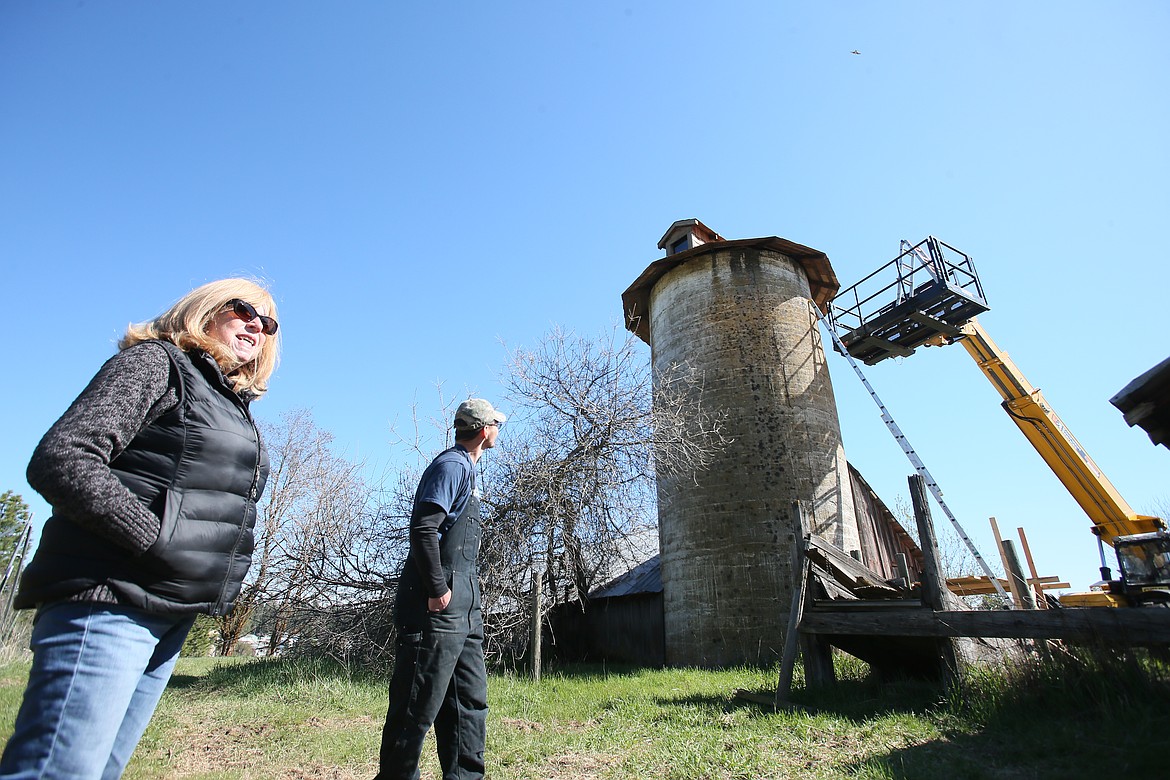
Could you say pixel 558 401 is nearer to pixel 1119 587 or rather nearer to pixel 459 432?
pixel 459 432

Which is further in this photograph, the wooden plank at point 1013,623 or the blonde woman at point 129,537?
the wooden plank at point 1013,623

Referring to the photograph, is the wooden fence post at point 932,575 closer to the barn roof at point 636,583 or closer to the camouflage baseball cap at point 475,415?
the camouflage baseball cap at point 475,415

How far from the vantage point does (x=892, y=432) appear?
12133 mm

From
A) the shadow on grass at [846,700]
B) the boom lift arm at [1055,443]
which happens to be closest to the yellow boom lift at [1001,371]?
the boom lift arm at [1055,443]

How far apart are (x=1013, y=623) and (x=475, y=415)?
186 inches

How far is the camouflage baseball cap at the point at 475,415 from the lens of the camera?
367cm

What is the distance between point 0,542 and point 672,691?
41.8 meters

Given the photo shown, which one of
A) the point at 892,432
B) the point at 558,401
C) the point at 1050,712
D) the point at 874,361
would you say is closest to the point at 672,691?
the point at 1050,712

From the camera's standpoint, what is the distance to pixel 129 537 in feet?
5.40

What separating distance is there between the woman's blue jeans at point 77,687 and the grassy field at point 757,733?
3066 millimetres

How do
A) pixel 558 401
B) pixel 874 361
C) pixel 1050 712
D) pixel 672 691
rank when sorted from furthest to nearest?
pixel 874 361 < pixel 558 401 < pixel 672 691 < pixel 1050 712

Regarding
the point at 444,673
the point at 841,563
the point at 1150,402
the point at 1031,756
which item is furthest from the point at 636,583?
the point at 444,673

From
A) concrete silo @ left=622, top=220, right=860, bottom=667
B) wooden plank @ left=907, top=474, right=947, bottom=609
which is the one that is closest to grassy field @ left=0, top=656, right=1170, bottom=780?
wooden plank @ left=907, top=474, right=947, bottom=609

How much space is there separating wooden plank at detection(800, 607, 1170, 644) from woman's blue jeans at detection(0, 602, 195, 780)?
18.6 feet
